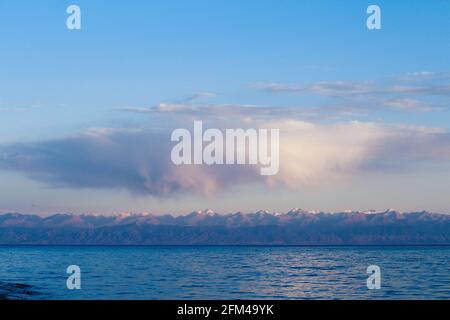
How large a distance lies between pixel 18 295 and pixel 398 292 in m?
49.2

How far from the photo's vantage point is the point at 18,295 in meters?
71.9

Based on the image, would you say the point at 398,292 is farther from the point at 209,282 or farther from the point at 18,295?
the point at 18,295
